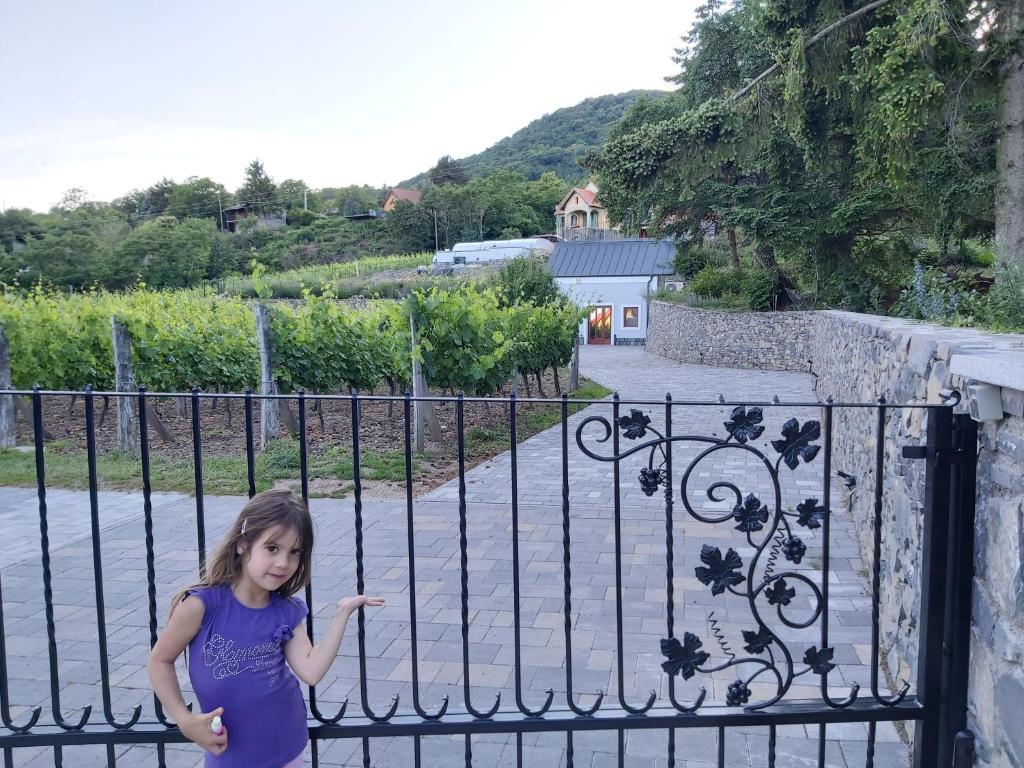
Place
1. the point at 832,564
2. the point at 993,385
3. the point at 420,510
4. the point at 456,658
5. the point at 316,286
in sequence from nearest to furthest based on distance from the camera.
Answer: the point at 993,385, the point at 456,658, the point at 832,564, the point at 420,510, the point at 316,286

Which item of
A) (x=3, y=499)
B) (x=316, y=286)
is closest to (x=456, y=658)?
(x=3, y=499)

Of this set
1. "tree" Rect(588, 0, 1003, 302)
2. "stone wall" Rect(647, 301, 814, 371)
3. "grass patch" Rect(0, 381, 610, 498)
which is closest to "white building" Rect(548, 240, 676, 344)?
"stone wall" Rect(647, 301, 814, 371)

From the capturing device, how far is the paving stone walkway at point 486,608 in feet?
9.07

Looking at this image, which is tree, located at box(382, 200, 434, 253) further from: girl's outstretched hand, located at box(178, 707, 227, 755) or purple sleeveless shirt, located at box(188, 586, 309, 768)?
girl's outstretched hand, located at box(178, 707, 227, 755)

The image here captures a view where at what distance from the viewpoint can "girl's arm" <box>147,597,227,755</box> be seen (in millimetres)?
1757

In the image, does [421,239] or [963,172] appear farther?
[421,239]

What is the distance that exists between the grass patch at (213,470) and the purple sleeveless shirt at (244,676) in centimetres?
488

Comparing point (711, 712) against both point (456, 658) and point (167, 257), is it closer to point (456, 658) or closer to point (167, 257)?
point (456, 658)

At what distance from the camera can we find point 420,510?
6180 millimetres

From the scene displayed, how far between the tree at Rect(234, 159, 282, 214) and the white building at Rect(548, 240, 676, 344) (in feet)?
163

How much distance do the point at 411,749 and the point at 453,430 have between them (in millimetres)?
7660

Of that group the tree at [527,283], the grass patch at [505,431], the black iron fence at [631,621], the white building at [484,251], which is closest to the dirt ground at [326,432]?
the grass patch at [505,431]

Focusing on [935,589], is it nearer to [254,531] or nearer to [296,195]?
[254,531]

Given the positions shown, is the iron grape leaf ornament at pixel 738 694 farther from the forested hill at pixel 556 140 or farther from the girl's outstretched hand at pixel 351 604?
the forested hill at pixel 556 140
